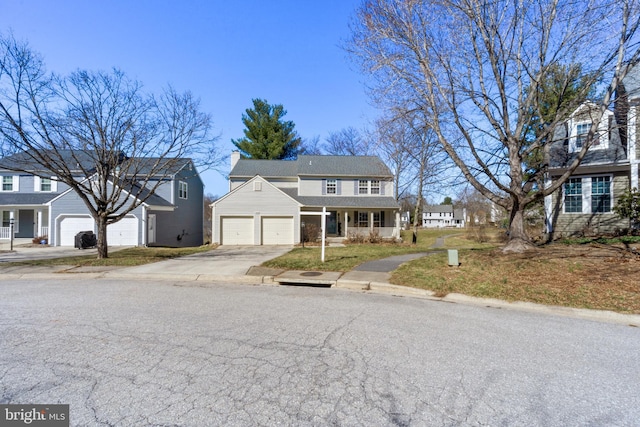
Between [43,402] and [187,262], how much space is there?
392 inches

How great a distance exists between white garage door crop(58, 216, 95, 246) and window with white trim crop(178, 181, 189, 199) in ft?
23.1

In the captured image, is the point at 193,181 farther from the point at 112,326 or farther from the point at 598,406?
the point at 598,406

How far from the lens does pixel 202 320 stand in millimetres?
5105

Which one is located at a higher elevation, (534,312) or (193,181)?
(193,181)

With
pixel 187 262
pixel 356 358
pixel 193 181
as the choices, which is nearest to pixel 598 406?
pixel 356 358

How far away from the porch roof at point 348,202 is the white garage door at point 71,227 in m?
13.9

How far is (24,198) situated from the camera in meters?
23.1

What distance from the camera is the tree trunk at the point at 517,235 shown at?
34.5 ft

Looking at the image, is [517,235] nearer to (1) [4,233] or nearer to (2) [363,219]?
(2) [363,219]

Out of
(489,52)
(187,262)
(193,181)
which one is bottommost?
(187,262)

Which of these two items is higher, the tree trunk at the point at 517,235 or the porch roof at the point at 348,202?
the porch roof at the point at 348,202

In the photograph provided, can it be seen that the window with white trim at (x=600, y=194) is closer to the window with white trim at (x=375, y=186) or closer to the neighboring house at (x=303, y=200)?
the neighboring house at (x=303, y=200)

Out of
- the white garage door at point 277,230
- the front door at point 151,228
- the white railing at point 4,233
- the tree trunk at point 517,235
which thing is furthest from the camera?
the white railing at point 4,233

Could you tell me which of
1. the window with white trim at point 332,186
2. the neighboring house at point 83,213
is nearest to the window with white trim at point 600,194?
the window with white trim at point 332,186
